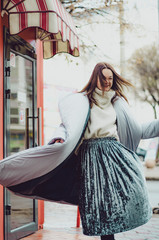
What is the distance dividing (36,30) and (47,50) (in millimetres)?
642

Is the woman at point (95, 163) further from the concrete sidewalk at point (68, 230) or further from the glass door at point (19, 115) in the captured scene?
the concrete sidewalk at point (68, 230)

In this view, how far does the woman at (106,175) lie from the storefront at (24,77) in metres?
1.11

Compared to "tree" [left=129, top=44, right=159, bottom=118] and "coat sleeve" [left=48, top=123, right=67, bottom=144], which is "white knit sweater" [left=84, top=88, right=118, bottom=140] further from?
"tree" [left=129, top=44, right=159, bottom=118]

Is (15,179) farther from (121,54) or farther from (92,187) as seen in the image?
(121,54)

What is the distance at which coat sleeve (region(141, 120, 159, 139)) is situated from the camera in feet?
12.6

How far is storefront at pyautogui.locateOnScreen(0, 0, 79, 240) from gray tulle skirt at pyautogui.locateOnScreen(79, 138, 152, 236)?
5.00 feet

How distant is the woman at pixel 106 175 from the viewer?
337cm

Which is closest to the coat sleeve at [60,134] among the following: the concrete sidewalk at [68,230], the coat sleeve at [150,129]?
the coat sleeve at [150,129]

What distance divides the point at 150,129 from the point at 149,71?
75.4ft

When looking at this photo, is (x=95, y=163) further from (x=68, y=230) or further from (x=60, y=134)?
(x=68, y=230)

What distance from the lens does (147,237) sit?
5.35m

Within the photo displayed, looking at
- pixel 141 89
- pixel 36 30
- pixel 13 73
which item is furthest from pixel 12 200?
pixel 141 89

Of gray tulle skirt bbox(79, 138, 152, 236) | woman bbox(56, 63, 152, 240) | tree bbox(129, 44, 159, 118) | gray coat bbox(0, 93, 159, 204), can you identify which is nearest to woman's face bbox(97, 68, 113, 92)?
woman bbox(56, 63, 152, 240)

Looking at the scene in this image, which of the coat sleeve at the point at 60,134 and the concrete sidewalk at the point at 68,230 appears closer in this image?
the coat sleeve at the point at 60,134
